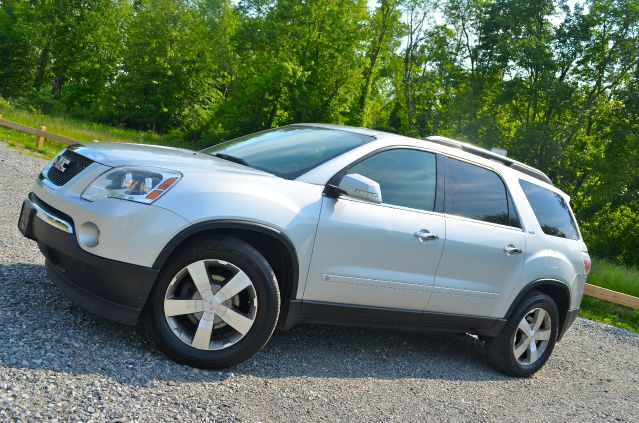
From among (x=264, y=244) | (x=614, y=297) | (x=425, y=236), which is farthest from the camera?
(x=614, y=297)

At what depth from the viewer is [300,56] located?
42312 millimetres

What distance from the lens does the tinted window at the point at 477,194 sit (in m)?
5.09

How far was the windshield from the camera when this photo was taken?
14.8 feet

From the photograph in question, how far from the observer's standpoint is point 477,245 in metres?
5.04

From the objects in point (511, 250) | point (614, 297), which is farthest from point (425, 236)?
point (614, 297)

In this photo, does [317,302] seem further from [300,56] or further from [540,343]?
[300,56]

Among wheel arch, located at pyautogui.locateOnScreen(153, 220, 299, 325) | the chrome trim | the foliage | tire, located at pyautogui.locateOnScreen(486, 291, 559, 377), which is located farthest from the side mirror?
the foliage

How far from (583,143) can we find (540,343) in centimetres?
3436

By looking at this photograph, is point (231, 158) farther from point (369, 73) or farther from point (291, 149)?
point (369, 73)

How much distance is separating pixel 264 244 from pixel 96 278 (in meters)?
1.10

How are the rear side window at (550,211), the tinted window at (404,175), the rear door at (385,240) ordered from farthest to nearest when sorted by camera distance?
the rear side window at (550,211) < the tinted window at (404,175) < the rear door at (385,240)

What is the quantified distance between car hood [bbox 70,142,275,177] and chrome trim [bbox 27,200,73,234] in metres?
0.44

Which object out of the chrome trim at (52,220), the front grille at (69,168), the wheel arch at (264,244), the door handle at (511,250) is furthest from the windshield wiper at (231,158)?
the door handle at (511,250)

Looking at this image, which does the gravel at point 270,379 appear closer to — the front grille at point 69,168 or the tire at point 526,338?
the tire at point 526,338
